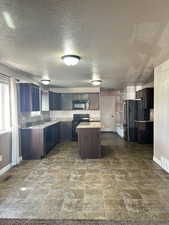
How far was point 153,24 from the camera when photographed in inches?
78.7

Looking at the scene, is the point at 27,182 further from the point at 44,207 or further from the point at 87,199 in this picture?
the point at 87,199

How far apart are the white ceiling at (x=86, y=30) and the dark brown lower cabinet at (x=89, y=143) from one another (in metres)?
2.15

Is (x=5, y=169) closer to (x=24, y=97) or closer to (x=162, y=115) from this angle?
(x=24, y=97)

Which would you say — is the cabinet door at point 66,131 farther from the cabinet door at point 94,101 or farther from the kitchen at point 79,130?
the kitchen at point 79,130

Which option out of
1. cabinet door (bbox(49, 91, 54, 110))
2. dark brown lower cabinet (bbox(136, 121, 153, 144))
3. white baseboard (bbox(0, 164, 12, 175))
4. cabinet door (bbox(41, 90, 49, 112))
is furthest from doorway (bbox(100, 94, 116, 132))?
→ white baseboard (bbox(0, 164, 12, 175))

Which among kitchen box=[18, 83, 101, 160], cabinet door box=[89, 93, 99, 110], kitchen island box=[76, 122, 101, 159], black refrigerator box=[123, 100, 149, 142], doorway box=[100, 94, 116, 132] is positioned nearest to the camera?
kitchen island box=[76, 122, 101, 159]

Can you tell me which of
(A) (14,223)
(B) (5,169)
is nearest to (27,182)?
(B) (5,169)

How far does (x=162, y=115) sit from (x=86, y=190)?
240 cm

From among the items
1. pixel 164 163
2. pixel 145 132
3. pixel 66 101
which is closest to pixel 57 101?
pixel 66 101

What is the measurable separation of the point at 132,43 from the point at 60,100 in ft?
18.7

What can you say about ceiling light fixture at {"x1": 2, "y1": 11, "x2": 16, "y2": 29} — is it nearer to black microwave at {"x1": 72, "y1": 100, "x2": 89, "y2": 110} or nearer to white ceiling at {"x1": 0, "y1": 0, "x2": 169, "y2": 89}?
white ceiling at {"x1": 0, "y1": 0, "x2": 169, "y2": 89}

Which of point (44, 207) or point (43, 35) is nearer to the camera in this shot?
point (43, 35)

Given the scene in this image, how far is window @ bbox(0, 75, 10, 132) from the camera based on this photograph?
13.3 ft

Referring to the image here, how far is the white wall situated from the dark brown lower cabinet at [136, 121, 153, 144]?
2.27 meters
